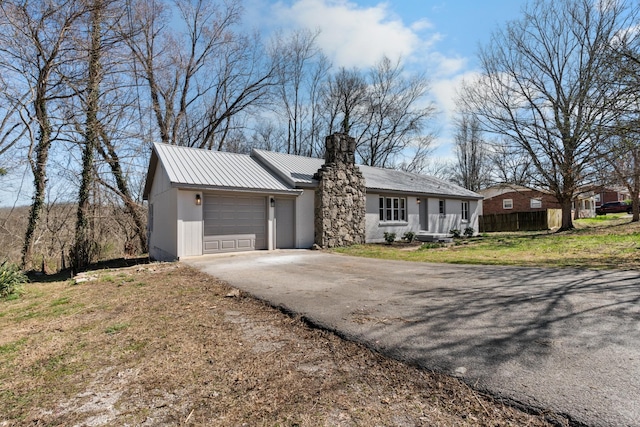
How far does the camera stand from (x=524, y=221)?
2584 cm

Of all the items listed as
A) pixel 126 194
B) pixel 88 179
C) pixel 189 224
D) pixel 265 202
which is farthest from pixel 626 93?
pixel 126 194

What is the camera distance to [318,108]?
3023 centimetres

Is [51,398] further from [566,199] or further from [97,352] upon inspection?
[566,199]

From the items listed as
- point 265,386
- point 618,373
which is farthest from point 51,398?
point 618,373

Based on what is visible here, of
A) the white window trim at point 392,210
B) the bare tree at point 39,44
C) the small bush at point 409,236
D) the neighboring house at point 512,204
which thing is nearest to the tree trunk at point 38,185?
the bare tree at point 39,44

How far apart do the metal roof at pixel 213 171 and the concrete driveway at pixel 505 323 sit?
14.8ft

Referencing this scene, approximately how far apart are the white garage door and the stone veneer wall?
2.38 meters

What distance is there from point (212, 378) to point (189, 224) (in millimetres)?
8527

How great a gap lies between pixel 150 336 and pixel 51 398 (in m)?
1.24

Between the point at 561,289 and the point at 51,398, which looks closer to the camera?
the point at 51,398

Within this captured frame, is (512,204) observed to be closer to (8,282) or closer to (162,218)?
(162,218)

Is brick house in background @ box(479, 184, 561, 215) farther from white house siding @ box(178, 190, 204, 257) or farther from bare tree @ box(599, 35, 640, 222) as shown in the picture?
white house siding @ box(178, 190, 204, 257)

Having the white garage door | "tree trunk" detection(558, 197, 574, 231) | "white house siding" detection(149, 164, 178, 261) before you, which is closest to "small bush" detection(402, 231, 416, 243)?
the white garage door

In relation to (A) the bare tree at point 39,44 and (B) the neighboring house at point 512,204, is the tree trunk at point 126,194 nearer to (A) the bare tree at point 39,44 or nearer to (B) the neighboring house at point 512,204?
(A) the bare tree at point 39,44
